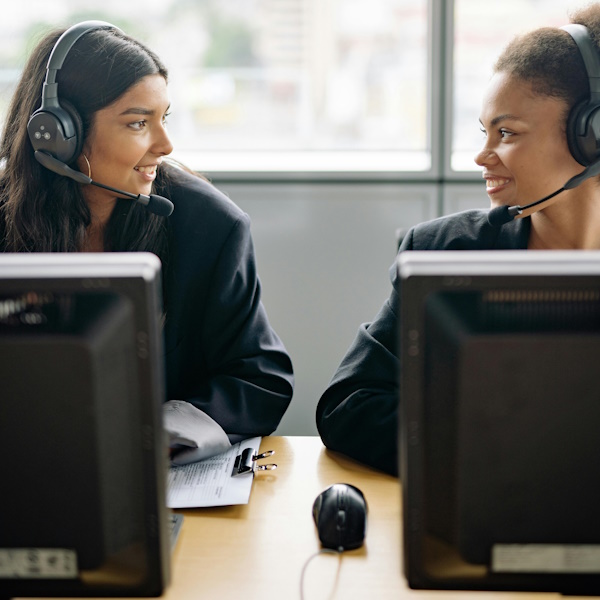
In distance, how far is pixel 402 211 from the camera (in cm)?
248

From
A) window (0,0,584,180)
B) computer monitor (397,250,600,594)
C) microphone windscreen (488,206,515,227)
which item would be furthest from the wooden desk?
window (0,0,584,180)

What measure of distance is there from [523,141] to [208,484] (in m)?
0.79

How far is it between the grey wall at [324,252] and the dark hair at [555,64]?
1.13 metres

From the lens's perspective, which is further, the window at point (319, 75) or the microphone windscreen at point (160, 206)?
the window at point (319, 75)

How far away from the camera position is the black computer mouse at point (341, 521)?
93 cm

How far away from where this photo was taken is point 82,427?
65 centimetres

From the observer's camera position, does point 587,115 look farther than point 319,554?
Yes

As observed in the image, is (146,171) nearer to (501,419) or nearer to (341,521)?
(341,521)

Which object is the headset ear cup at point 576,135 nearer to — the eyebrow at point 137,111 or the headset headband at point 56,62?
the eyebrow at point 137,111

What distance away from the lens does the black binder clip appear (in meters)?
1.13

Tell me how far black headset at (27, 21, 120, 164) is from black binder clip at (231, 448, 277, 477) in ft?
2.18

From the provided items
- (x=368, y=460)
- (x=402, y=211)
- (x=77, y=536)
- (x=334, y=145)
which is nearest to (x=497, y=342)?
(x=77, y=536)

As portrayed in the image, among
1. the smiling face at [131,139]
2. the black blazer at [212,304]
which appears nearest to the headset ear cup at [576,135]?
the black blazer at [212,304]

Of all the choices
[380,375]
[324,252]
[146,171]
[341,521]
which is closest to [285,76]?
[324,252]
